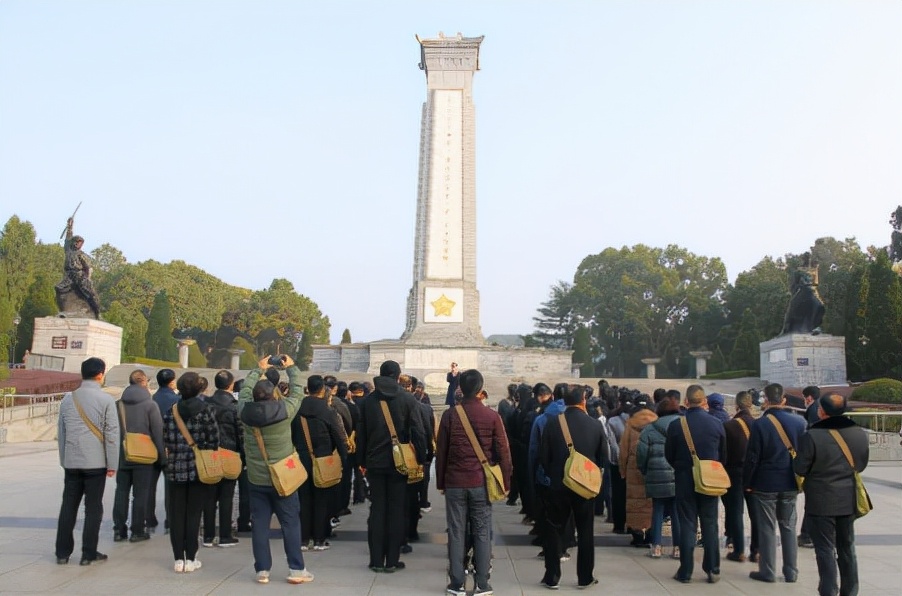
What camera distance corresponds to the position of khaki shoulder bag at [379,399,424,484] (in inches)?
251

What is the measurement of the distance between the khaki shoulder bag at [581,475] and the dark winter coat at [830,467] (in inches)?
58.1

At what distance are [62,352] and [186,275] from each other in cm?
3436

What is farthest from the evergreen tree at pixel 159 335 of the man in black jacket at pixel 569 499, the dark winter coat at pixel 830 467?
the dark winter coat at pixel 830 467

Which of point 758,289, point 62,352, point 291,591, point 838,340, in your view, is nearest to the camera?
point 291,591

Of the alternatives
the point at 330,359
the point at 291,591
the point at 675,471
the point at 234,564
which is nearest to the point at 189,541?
the point at 234,564

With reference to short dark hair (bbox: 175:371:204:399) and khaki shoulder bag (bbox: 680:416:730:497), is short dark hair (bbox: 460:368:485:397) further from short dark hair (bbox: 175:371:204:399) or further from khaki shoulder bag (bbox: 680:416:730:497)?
short dark hair (bbox: 175:371:204:399)

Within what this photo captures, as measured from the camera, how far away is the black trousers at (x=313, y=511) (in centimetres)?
723

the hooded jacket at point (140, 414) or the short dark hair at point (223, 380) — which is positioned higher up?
the short dark hair at point (223, 380)

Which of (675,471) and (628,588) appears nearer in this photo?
(628,588)

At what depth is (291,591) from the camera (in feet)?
19.1

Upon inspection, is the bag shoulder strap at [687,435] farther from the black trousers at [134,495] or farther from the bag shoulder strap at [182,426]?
the black trousers at [134,495]

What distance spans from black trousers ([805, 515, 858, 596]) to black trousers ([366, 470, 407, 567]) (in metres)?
3.23

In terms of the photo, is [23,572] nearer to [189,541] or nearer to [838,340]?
[189,541]

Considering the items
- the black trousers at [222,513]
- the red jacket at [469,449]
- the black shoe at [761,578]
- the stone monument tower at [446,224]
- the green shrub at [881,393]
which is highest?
the stone monument tower at [446,224]
